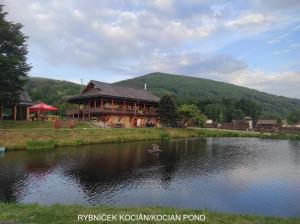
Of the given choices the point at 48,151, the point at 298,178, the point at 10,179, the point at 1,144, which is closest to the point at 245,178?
the point at 298,178

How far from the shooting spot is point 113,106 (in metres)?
63.3

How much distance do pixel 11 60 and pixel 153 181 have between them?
29.1 m

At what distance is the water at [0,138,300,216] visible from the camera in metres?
17.7

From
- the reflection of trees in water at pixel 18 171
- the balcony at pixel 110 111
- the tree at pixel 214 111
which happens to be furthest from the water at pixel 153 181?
the tree at pixel 214 111

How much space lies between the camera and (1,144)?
36625 millimetres

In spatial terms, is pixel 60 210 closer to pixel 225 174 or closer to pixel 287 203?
pixel 287 203

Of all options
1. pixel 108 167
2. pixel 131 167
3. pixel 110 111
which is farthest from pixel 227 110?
pixel 108 167

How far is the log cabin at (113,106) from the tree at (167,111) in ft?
11.4

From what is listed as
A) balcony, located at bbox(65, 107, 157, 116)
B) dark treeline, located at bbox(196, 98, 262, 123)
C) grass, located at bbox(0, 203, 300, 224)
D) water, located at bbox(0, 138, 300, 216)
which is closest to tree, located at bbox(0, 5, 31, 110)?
water, located at bbox(0, 138, 300, 216)

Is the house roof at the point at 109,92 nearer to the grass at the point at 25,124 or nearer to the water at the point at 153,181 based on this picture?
the grass at the point at 25,124

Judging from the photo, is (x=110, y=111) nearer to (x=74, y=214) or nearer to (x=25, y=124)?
(x=25, y=124)

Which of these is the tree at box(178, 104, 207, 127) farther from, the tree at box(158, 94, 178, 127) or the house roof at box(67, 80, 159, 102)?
the house roof at box(67, 80, 159, 102)

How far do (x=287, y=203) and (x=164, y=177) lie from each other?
9.36 metres

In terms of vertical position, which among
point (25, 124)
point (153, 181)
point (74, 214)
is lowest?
point (153, 181)
